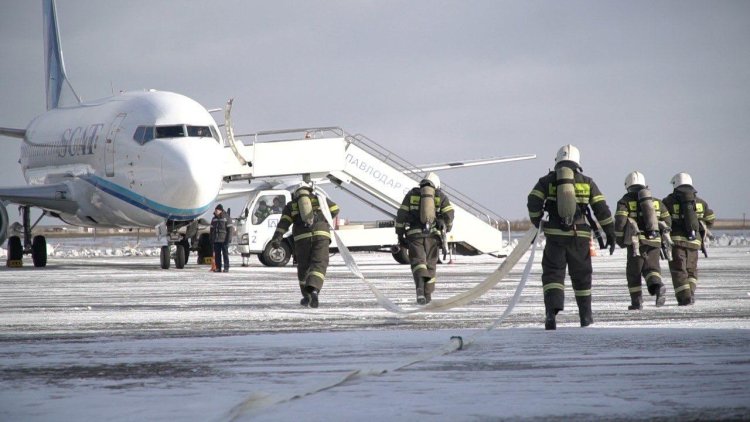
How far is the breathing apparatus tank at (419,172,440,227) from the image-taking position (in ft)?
53.4

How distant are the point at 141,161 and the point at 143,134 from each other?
2.22ft

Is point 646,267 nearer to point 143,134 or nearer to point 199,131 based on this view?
point 199,131

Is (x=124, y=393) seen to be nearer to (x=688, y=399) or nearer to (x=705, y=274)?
(x=688, y=399)

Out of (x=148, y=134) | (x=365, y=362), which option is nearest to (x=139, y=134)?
(x=148, y=134)

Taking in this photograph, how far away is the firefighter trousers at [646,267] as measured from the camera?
1475 centimetres

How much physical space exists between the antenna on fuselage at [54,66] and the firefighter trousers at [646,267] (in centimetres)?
2755

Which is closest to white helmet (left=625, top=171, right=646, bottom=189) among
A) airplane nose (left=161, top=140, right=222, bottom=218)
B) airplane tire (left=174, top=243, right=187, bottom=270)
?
airplane nose (left=161, top=140, right=222, bottom=218)

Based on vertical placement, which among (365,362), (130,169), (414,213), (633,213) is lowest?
(365,362)

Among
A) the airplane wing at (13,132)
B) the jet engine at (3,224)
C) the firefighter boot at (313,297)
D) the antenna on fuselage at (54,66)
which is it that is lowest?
the firefighter boot at (313,297)

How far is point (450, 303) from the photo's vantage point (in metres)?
13.3

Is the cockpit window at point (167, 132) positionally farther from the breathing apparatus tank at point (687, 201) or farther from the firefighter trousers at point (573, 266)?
the firefighter trousers at point (573, 266)

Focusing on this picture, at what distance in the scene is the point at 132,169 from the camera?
27.7 m

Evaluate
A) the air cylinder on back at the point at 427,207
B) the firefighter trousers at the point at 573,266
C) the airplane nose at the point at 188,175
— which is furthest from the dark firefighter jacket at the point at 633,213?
the airplane nose at the point at 188,175

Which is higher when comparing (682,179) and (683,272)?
(682,179)
